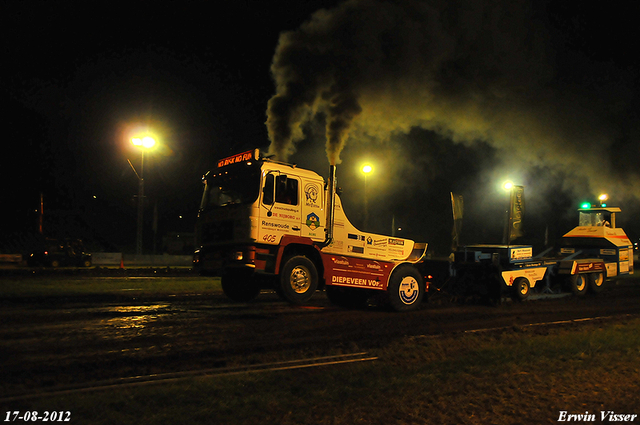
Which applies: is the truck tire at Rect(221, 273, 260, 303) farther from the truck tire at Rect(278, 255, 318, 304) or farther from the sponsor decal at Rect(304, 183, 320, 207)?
the sponsor decal at Rect(304, 183, 320, 207)

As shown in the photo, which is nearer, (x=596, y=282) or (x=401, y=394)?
(x=401, y=394)

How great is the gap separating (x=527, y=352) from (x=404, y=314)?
436cm

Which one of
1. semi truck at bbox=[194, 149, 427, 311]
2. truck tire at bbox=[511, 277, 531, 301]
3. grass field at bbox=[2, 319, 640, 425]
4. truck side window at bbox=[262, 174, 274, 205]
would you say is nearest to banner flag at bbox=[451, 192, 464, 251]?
truck tire at bbox=[511, 277, 531, 301]

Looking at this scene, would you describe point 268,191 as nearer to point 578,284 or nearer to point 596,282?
point 578,284

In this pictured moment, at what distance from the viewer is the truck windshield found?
10.1 meters

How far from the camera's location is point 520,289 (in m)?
14.1

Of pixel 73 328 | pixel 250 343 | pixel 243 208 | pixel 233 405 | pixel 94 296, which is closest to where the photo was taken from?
pixel 233 405

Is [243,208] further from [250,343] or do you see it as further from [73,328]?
[73,328]

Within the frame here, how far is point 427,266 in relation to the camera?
45.2 ft

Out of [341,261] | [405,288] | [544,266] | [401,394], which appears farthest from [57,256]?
[401,394]

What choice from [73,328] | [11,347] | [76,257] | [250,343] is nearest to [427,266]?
[250,343]

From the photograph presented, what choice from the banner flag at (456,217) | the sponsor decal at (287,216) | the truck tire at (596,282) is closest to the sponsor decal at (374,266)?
the sponsor decal at (287,216)

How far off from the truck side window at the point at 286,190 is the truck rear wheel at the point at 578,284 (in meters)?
10.6

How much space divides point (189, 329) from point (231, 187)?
3.32 meters
